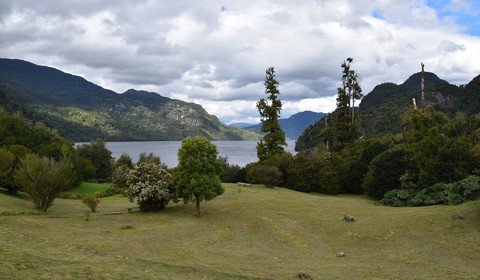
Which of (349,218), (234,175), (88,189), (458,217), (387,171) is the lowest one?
(88,189)

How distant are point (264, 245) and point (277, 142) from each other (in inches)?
1624

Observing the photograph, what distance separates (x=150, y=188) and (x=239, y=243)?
13.0 metres

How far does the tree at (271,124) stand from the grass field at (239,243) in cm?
2672

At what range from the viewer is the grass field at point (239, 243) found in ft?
49.9

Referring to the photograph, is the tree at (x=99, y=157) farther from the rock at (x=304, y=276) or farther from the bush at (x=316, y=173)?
the rock at (x=304, y=276)

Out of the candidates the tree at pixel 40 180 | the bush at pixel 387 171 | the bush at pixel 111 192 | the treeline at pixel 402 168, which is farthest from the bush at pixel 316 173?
the tree at pixel 40 180

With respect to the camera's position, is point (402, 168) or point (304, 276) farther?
point (402, 168)

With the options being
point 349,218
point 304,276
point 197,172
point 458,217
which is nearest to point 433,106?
point 349,218

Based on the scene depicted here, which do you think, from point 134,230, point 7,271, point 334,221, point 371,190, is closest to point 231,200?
point 334,221

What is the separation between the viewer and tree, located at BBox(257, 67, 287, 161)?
63.1m

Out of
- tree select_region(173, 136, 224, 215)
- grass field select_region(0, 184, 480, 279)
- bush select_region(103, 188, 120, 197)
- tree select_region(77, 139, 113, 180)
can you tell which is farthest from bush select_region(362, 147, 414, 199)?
tree select_region(77, 139, 113, 180)

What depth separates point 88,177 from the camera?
8469 cm

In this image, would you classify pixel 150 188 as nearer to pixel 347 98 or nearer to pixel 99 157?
pixel 347 98

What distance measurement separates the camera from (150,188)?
114ft
